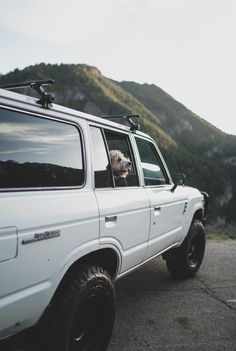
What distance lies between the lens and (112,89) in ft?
379

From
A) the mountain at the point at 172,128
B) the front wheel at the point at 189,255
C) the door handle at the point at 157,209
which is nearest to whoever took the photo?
the door handle at the point at 157,209

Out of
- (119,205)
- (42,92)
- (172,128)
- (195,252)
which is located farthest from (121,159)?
(172,128)

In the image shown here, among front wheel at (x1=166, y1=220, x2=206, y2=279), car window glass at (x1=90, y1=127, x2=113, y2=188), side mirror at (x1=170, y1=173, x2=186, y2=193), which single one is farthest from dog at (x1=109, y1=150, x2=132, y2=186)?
front wheel at (x1=166, y1=220, x2=206, y2=279)

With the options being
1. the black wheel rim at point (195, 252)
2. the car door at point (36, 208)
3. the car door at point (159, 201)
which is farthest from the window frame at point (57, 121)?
the black wheel rim at point (195, 252)

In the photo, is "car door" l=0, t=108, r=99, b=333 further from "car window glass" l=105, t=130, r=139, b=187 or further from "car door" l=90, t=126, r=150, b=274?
"car window glass" l=105, t=130, r=139, b=187

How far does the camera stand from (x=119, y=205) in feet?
9.01

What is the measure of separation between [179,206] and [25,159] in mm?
2524

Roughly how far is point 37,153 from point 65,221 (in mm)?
447

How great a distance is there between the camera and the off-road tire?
2.09 metres

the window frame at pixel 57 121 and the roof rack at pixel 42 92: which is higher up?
the roof rack at pixel 42 92

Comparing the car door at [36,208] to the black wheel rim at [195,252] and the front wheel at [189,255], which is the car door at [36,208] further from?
the black wheel rim at [195,252]

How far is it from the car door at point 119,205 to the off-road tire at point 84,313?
30 centimetres

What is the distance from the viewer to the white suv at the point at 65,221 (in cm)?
181

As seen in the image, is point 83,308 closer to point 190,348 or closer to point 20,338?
point 20,338
